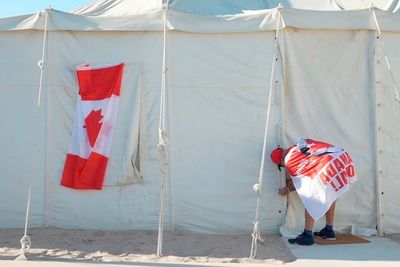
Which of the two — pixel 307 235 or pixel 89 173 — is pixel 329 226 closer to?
pixel 307 235

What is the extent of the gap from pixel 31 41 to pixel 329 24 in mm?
3644

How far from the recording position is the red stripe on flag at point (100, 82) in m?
5.93

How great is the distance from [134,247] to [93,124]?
1584 millimetres

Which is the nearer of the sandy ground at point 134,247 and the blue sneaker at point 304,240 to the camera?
the sandy ground at point 134,247

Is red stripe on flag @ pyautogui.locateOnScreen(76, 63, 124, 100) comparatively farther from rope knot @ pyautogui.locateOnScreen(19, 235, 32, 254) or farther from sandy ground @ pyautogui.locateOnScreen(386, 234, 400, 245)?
sandy ground @ pyautogui.locateOnScreen(386, 234, 400, 245)

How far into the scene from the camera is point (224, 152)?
593 centimetres

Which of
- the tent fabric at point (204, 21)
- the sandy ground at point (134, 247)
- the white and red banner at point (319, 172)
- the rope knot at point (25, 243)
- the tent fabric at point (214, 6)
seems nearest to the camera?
the rope knot at point (25, 243)

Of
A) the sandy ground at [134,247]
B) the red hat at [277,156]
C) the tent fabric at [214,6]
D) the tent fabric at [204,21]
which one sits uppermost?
the tent fabric at [214,6]

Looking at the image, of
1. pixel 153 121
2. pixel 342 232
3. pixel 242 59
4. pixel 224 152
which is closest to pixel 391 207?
pixel 342 232

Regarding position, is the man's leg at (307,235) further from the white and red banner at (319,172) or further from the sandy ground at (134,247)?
the sandy ground at (134,247)

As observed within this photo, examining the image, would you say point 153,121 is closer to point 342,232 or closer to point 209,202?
point 209,202

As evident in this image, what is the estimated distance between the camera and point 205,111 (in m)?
5.98

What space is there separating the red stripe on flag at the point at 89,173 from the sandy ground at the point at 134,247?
55cm

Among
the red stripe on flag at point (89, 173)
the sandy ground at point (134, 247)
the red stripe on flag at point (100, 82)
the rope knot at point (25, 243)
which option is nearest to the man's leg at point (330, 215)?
the sandy ground at point (134, 247)
